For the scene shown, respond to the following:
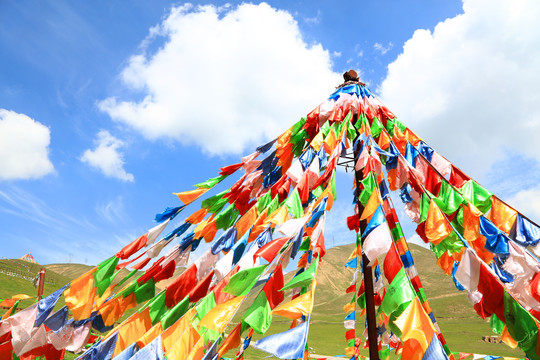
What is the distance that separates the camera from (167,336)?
3.30 metres

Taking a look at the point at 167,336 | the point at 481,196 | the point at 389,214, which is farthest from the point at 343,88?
the point at 167,336

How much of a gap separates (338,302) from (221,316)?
125 m

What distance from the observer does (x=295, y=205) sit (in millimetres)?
4082

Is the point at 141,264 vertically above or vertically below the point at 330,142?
below

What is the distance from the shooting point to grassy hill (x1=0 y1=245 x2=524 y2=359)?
116 ft

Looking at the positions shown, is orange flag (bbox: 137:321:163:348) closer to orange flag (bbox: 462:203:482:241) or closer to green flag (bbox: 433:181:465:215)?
green flag (bbox: 433:181:465:215)

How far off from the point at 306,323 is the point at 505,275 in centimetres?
357

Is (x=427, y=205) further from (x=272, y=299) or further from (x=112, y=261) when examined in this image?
(x=112, y=261)

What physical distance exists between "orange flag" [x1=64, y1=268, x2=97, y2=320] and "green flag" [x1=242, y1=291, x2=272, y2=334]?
251 centimetres

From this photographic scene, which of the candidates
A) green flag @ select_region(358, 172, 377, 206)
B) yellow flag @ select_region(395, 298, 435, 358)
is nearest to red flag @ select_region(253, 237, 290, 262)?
yellow flag @ select_region(395, 298, 435, 358)

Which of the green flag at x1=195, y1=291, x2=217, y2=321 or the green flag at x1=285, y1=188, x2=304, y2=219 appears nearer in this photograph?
the green flag at x1=195, y1=291, x2=217, y2=321

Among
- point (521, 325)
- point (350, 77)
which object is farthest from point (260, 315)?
point (350, 77)

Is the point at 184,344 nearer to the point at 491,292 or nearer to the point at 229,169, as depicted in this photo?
the point at 491,292

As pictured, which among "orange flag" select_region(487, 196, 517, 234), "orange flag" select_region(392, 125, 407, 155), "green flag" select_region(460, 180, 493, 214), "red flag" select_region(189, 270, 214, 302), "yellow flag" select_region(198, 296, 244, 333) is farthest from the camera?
"orange flag" select_region(392, 125, 407, 155)
